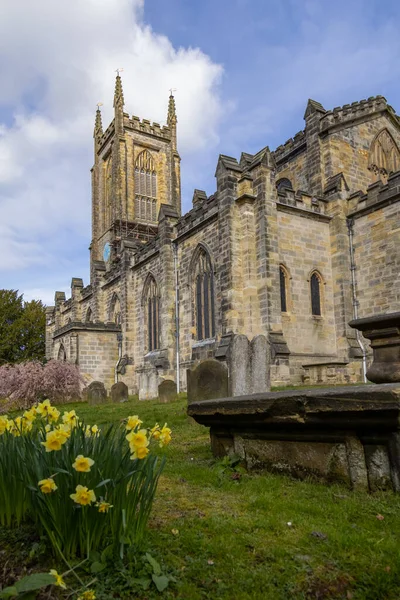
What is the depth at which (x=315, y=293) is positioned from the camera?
688 inches

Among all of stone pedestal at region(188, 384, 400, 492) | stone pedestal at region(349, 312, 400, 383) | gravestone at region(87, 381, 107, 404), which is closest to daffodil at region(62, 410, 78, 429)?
stone pedestal at region(188, 384, 400, 492)

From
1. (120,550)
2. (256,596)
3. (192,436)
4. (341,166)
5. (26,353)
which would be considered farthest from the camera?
(26,353)

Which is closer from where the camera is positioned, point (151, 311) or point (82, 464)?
point (82, 464)

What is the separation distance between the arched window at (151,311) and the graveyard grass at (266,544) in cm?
1932

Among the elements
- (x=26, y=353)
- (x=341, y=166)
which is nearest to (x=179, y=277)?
(x=341, y=166)

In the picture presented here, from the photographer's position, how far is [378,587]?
2.15 metres

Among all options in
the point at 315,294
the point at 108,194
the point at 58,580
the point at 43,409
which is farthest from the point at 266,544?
the point at 108,194

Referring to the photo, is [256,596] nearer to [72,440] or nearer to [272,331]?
[72,440]

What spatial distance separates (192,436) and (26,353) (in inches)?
1403

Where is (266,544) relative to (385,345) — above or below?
below

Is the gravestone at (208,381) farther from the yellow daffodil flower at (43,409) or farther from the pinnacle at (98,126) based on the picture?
the pinnacle at (98,126)

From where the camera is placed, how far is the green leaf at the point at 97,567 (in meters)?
Result: 2.22

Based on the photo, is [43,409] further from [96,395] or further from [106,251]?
[106,251]

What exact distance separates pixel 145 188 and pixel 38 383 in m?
27.1
